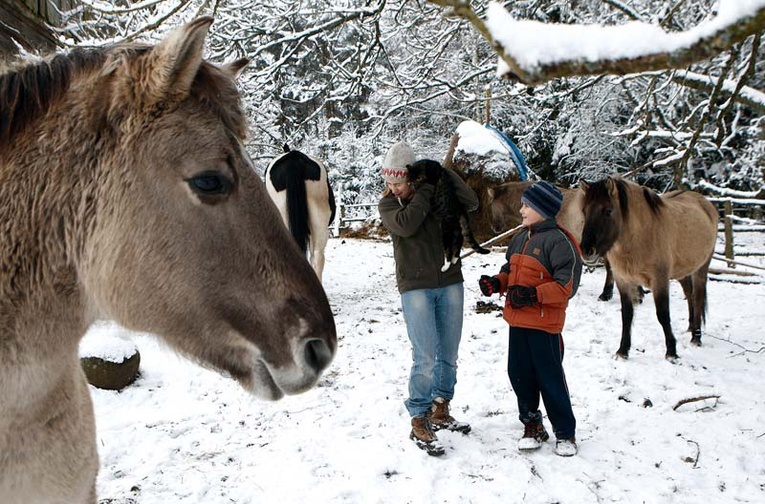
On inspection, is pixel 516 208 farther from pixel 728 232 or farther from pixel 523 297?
pixel 523 297

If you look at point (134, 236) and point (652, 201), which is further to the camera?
point (652, 201)

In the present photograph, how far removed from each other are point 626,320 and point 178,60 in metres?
5.63

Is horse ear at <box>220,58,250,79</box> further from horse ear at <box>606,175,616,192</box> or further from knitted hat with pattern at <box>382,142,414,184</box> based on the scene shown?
horse ear at <box>606,175,616,192</box>

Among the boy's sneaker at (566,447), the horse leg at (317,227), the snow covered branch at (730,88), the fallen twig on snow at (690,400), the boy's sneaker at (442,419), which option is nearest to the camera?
the boy's sneaker at (566,447)

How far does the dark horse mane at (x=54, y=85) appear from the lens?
4.07 feet

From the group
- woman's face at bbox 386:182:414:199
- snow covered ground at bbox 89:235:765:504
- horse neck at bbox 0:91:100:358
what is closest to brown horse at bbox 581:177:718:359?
snow covered ground at bbox 89:235:765:504

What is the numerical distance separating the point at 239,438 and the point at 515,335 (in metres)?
2.36

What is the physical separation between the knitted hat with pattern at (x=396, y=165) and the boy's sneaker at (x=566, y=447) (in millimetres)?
2286

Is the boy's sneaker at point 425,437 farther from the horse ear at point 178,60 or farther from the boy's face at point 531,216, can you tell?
the horse ear at point 178,60

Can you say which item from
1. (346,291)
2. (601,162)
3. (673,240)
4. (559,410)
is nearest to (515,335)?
(559,410)

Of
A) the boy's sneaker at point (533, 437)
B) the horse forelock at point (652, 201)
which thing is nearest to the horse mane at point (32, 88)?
the boy's sneaker at point (533, 437)

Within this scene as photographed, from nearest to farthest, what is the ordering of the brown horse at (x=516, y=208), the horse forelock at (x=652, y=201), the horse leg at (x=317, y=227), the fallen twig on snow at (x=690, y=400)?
the fallen twig on snow at (x=690, y=400) → the horse forelock at (x=652, y=201) → the horse leg at (x=317, y=227) → the brown horse at (x=516, y=208)

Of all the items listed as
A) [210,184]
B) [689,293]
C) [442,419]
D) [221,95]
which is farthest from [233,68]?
[689,293]

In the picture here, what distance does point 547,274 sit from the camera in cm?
355
